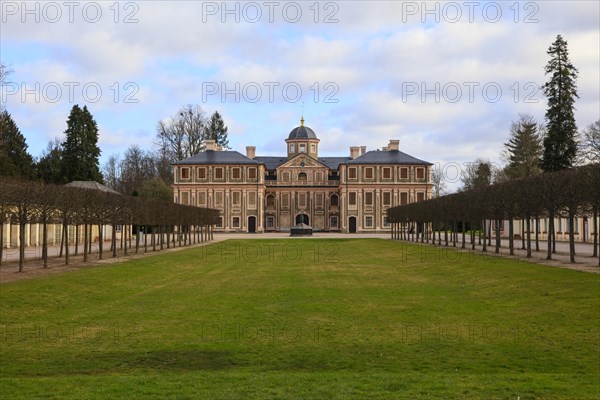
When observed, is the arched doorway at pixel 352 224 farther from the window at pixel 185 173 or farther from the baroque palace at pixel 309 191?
the window at pixel 185 173

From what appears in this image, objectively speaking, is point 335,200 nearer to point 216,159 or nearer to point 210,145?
point 216,159

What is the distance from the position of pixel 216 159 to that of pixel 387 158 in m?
21.4

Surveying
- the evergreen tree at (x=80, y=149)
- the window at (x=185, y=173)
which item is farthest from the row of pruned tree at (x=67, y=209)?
the window at (x=185, y=173)

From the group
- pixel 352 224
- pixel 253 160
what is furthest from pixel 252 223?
pixel 352 224

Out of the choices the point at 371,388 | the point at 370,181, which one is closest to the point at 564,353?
the point at 371,388

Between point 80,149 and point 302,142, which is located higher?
point 302,142

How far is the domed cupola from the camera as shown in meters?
90.0

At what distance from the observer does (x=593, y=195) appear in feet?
82.5

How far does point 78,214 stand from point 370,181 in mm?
55729

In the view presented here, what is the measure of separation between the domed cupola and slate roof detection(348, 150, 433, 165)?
31.7 feet

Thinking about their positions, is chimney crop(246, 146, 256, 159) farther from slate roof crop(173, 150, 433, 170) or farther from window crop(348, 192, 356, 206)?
window crop(348, 192, 356, 206)

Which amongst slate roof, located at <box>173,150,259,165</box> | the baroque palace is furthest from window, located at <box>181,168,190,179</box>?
slate roof, located at <box>173,150,259,165</box>

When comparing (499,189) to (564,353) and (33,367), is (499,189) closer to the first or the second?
(564,353)

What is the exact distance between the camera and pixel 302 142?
90.1 meters
